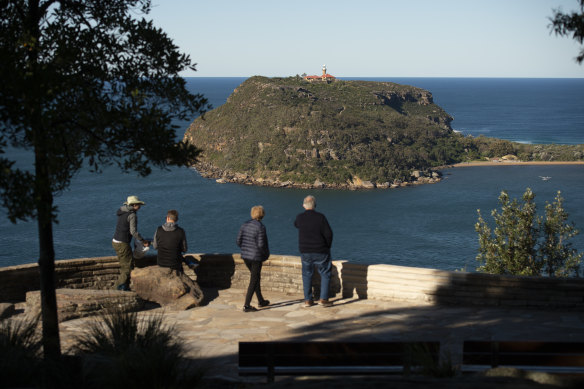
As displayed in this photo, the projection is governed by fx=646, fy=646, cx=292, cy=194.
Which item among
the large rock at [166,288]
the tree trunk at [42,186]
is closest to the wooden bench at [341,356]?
the tree trunk at [42,186]

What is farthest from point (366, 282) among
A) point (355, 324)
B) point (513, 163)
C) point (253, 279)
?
point (513, 163)

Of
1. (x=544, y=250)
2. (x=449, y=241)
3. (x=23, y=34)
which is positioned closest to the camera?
(x=23, y=34)

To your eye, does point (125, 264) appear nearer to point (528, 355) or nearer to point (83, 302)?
point (83, 302)

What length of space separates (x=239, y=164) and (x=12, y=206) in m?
124

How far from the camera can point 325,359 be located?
534 centimetres

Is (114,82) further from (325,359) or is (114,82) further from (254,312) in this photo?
(254,312)

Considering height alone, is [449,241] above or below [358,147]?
below

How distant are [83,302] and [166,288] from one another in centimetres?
120

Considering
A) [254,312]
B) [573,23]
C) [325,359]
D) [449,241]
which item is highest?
[573,23]

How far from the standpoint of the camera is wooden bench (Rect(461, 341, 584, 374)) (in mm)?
5246

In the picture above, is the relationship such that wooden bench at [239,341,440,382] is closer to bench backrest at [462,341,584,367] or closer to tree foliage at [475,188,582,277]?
bench backrest at [462,341,584,367]

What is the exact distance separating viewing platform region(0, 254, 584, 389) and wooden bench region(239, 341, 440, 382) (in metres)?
1.42

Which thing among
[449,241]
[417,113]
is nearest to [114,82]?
[449,241]

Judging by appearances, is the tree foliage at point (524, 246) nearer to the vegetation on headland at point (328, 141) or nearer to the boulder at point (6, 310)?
the boulder at point (6, 310)
